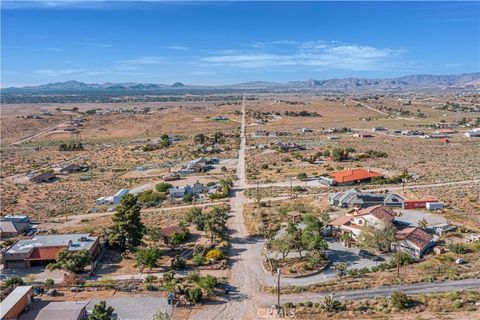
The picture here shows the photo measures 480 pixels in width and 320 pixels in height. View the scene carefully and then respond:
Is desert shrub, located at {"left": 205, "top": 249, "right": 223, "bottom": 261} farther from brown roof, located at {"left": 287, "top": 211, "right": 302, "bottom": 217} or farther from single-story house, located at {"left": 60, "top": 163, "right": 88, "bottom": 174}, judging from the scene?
single-story house, located at {"left": 60, "top": 163, "right": 88, "bottom": 174}

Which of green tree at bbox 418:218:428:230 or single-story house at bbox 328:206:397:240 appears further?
green tree at bbox 418:218:428:230

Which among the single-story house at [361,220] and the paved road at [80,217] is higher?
the single-story house at [361,220]

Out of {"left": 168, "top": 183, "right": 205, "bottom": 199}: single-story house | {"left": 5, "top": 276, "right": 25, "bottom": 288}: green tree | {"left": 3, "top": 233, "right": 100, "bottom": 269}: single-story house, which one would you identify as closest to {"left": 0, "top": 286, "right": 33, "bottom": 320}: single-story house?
{"left": 5, "top": 276, "right": 25, "bottom": 288}: green tree

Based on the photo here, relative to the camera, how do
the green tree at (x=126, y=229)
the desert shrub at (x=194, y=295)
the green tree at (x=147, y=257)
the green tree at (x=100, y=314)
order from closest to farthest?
the green tree at (x=100, y=314)
the desert shrub at (x=194, y=295)
the green tree at (x=147, y=257)
the green tree at (x=126, y=229)

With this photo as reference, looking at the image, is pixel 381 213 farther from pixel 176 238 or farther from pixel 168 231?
pixel 168 231

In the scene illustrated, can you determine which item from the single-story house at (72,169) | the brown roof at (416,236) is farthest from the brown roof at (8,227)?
the brown roof at (416,236)

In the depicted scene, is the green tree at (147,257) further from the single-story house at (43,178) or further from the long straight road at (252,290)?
the single-story house at (43,178)

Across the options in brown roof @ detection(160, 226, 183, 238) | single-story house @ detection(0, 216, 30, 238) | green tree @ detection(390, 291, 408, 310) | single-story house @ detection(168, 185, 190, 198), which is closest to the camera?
green tree @ detection(390, 291, 408, 310)
